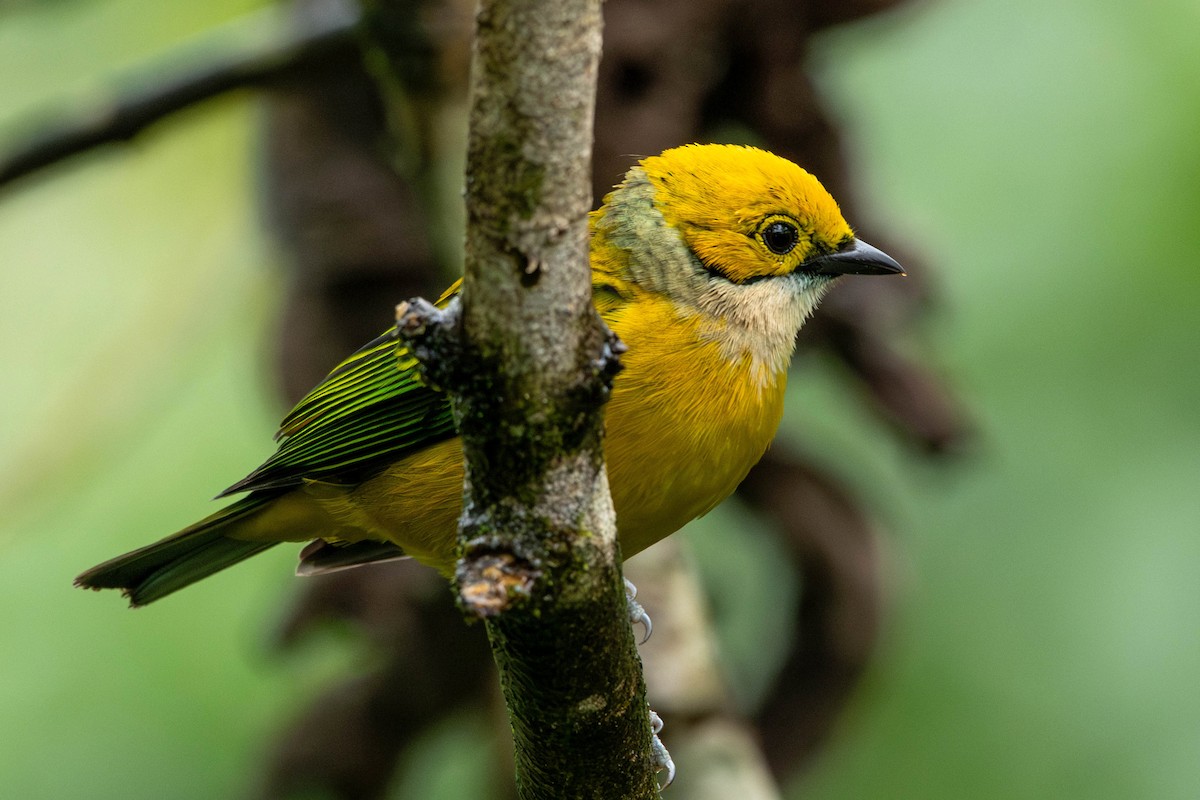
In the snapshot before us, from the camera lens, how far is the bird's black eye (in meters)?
3.02

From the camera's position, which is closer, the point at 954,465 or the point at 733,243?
the point at 733,243

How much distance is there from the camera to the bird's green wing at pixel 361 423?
288cm

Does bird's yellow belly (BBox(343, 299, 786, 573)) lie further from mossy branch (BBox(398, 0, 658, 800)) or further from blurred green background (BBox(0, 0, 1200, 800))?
blurred green background (BBox(0, 0, 1200, 800))

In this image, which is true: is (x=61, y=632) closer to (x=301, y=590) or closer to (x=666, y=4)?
(x=301, y=590)

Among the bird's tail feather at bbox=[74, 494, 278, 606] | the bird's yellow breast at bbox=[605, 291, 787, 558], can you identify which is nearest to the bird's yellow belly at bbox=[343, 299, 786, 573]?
the bird's yellow breast at bbox=[605, 291, 787, 558]

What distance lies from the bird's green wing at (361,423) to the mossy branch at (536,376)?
106 cm

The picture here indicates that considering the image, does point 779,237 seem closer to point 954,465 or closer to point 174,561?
point 954,465

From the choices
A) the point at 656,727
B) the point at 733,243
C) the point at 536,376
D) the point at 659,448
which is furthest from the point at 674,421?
the point at 536,376

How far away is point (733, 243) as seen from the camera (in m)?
2.98

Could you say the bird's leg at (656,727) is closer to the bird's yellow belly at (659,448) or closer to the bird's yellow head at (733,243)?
the bird's yellow belly at (659,448)

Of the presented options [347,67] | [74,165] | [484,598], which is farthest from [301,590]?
[484,598]

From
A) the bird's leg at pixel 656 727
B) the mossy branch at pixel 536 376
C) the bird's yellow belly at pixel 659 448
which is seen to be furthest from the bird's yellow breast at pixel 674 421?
the mossy branch at pixel 536 376

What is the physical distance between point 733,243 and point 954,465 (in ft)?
3.79

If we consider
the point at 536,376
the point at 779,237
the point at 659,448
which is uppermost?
the point at 536,376
